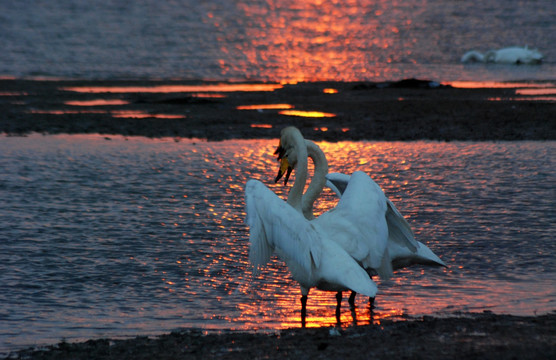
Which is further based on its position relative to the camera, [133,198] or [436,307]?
[133,198]

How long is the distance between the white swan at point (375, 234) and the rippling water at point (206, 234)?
28 centimetres

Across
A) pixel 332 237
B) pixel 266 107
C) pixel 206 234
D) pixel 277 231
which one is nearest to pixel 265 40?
pixel 266 107

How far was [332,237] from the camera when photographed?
6.71m

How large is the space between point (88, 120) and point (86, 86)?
651 cm

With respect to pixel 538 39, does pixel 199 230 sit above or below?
below

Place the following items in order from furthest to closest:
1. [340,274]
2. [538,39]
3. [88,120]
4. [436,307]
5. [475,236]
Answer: [538,39], [88,120], [475,236], [436,307], [340,274]

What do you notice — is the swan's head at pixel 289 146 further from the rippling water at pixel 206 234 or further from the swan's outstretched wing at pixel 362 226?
the rippling water at pixel 206 234

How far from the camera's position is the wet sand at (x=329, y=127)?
5.68m

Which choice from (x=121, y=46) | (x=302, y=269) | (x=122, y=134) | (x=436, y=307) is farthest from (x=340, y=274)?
(x=121, y=46)

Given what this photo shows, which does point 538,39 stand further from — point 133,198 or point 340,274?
point 340,274

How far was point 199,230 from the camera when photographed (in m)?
9.40

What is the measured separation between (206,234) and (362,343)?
3.72 meters

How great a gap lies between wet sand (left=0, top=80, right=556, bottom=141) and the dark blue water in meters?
4.75

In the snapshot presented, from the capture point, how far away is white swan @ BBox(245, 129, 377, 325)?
246 inches
